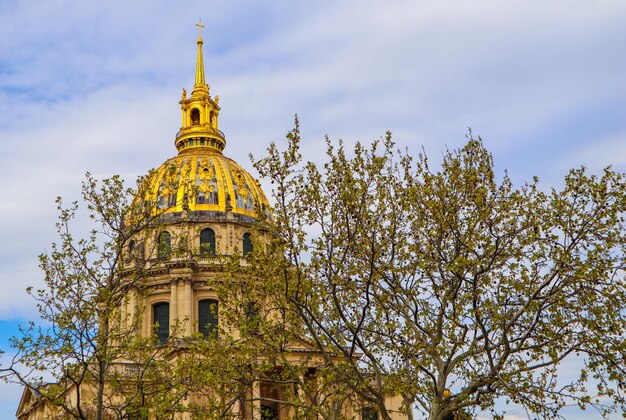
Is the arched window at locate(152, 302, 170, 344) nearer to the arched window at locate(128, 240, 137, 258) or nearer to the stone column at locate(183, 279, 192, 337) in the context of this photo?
the stone column at locate(183, 279, 192, 337)

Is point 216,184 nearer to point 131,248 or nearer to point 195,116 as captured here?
point 195,116

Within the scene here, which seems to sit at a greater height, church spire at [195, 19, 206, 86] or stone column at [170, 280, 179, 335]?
church spire at [195, 19, 206, 86]

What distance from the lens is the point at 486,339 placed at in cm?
2116

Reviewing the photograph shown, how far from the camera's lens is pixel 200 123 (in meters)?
81.5

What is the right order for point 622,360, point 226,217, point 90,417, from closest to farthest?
1. point 622,360
2. point 90,417
3. point 226,217

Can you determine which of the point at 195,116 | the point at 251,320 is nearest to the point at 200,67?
the point at 195,116

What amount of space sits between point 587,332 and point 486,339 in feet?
9.55

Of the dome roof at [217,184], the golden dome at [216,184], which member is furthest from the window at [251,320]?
the dome roof at [217,184]

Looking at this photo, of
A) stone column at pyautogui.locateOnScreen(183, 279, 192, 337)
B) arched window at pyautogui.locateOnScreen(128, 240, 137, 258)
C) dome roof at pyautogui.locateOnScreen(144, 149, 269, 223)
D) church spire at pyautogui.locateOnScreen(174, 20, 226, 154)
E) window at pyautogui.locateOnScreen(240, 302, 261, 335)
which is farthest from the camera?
church spire at pyautogui.locateOnScreen(174, 20, 226, 154)

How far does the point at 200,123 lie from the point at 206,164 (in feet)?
33.9

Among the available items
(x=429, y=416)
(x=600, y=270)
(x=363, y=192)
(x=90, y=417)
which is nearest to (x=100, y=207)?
(x=363, y=192)

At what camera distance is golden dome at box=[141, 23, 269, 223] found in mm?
67688

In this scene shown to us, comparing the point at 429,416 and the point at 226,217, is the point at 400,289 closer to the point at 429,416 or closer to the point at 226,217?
the point at 429,416

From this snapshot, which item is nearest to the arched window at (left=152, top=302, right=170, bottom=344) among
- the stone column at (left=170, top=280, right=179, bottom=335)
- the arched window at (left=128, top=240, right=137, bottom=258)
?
the stone column at (left=170, top=280, right=179, bottom=335)
